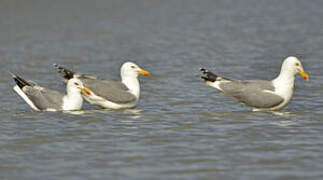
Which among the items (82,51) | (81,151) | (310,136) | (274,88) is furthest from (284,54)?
(81,151)

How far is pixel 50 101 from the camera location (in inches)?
484

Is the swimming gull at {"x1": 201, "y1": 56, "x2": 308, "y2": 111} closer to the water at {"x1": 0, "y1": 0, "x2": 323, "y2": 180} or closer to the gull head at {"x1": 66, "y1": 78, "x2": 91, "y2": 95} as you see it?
the water at {"x1": 0, "y1": 0, "x2": 323, "y2": 180}

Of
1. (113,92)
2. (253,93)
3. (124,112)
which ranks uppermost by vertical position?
(113,92)

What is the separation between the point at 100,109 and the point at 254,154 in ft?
13.8

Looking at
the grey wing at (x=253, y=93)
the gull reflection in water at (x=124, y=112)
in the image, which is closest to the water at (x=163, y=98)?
the gull reflection in water at (x=124, y=112)

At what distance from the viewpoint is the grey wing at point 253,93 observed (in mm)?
11727

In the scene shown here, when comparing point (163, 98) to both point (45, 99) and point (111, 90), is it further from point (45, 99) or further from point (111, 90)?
point (45, 99)

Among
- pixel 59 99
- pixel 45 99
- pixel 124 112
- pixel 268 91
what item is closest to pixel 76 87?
pixel 59 99

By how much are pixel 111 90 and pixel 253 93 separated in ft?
7.93

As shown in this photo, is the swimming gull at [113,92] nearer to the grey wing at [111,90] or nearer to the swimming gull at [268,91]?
the grey wing at [111,90]

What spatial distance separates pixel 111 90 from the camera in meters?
12.5

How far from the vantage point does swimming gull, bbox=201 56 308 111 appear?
11742mm

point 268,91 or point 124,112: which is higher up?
point 268,91

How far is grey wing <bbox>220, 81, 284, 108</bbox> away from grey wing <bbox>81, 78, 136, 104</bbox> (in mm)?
1688
